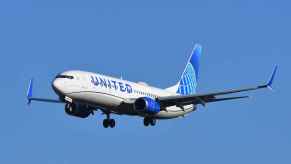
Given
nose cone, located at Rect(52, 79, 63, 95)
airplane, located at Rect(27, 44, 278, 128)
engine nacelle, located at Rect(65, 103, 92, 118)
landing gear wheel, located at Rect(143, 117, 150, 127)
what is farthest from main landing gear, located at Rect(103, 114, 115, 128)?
nose cone, located at Rect(52, 79, 63, 95)

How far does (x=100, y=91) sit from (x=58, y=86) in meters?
3.89

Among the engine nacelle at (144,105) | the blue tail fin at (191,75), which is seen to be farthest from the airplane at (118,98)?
the blue tail fin at (191,75)

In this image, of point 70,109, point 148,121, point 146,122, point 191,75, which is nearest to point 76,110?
point 70,109

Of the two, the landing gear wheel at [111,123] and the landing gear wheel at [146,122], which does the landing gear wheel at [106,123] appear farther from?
the landing gear wheel at [146,122]

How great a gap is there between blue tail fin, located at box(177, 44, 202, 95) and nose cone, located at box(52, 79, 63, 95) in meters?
21.3

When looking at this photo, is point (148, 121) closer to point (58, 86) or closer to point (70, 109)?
point (70, 109)

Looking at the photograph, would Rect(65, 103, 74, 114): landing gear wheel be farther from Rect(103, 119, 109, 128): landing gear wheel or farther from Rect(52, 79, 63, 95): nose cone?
Rect(103, 119, 109, 128): landing gear wheel

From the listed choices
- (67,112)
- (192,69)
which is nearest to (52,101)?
(67,112)

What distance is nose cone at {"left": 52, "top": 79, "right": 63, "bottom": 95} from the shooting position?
86.0 meters

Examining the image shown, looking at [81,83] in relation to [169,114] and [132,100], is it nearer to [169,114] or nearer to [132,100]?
[132,100]

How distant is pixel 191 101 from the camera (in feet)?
306

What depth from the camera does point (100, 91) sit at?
285 ft

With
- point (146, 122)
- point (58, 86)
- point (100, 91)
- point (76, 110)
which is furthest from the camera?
point (146, 122)

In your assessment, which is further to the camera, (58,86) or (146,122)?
(146,122)
